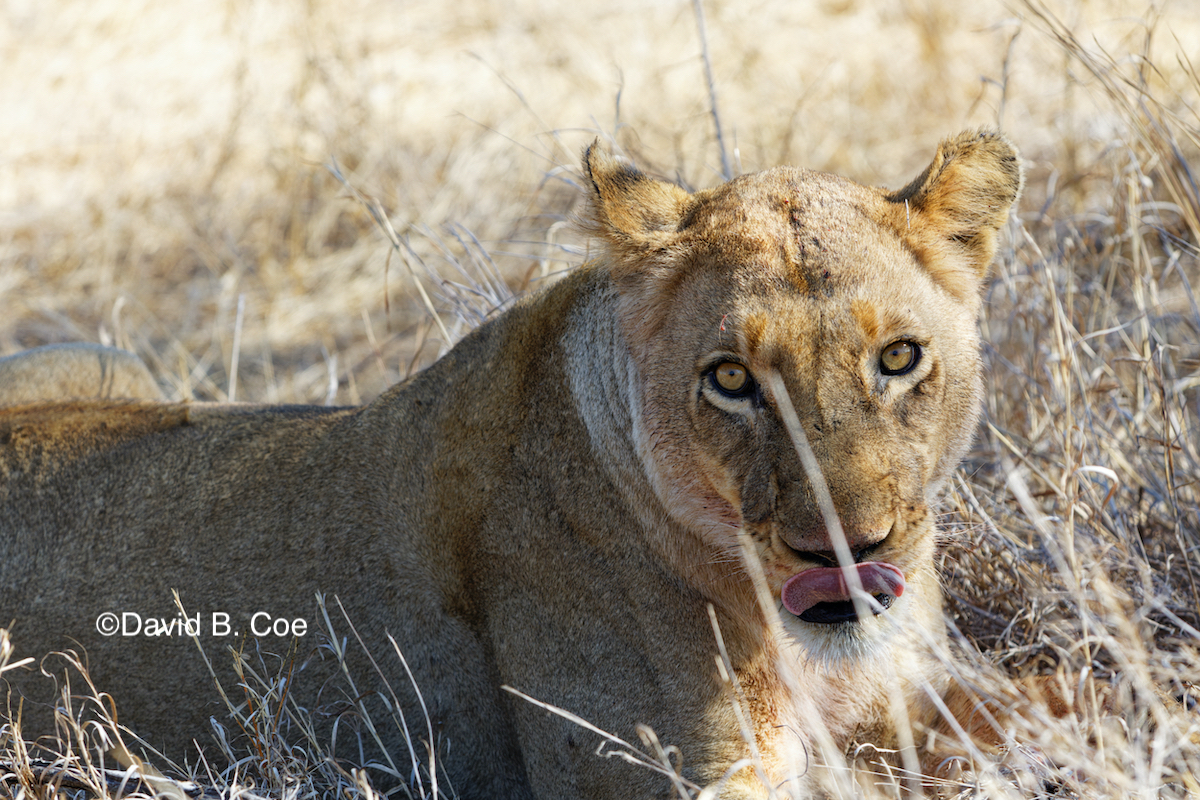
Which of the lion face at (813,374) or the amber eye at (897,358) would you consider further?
the amber eye at (897,358)

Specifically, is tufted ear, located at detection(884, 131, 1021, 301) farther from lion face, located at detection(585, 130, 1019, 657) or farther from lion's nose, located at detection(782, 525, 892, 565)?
lion's nose, located at detection(782, 525, 892, 565)

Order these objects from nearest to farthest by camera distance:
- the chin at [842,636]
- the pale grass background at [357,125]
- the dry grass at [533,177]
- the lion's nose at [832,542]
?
1. the lion's nose at [832,542]
2. the chin at [842,636]
3. the dry grass at [533,177]
4. the pale grass background at [357,125]

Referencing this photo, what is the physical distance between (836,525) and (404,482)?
150 centimetres

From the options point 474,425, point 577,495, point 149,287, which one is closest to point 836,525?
point 577,495

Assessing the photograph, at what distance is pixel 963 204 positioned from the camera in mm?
2928

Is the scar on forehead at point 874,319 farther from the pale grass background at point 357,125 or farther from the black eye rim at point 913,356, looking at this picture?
the pale grass background at point 357,125

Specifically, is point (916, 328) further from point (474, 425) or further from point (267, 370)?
point (267, 370)

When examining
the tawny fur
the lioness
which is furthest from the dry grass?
the tawny fur

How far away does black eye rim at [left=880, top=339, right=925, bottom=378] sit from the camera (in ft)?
8.49

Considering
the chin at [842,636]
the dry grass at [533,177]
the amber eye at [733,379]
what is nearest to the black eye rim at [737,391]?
the amber eye at [733,379]

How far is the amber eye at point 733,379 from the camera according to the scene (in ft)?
8.51

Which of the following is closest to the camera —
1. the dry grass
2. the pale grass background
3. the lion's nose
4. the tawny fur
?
the lion's nose

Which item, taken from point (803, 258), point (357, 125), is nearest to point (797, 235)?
point (803, 258)

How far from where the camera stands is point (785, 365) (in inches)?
99.5
